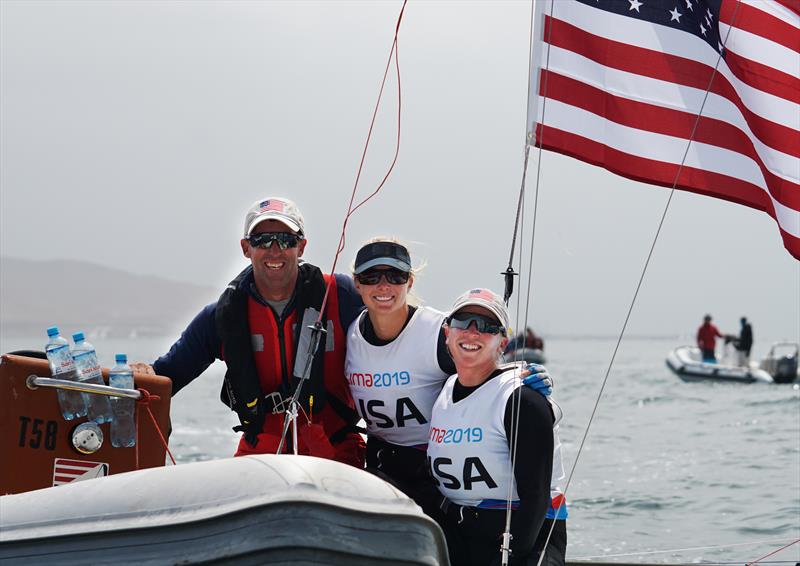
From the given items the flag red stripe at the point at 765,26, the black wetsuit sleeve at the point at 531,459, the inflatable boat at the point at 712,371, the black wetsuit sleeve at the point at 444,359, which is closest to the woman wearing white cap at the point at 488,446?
the black wetsuit sleeve at the point at 531,459

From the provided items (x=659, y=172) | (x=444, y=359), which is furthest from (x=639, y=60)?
(x=444, y=359)

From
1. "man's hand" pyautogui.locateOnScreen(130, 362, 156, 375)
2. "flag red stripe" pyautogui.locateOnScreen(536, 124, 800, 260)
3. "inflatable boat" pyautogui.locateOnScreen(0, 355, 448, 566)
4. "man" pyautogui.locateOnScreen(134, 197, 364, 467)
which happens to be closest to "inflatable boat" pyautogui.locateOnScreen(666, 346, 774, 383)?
"flag red stripe" pyautogui.locateOnScreen(536, 124, 800, 260)

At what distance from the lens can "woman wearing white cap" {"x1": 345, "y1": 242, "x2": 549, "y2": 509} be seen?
3.56m

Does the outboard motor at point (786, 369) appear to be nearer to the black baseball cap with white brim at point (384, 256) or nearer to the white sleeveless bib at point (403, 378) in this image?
the white sleeveless bib at point (403, 378)

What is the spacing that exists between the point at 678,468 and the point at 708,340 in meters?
14.5

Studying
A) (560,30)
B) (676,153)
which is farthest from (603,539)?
(560,30)

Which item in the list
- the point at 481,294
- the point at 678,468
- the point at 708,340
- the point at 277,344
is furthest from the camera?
the point at 708,340

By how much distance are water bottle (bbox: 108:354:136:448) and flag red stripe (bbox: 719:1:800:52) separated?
9.43ft

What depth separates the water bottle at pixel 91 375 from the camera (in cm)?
364

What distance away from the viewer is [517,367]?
3268 mm

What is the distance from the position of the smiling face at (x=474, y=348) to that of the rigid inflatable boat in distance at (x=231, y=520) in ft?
2.93

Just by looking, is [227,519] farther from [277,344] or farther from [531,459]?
[277,344]

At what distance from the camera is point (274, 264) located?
12.5ft

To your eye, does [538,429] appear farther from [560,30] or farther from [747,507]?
[747,507]
